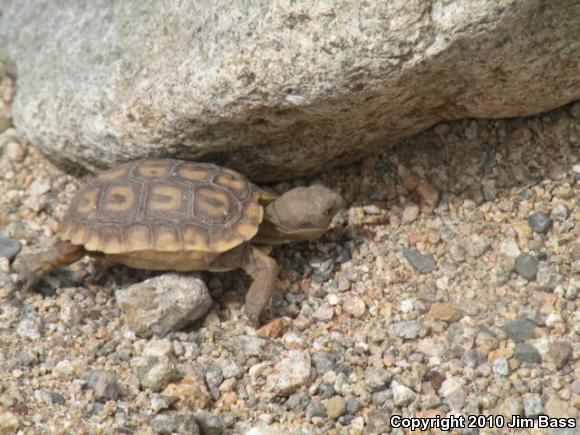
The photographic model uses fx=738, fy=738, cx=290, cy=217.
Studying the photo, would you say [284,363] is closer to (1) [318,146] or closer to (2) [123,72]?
(1) [318,146]

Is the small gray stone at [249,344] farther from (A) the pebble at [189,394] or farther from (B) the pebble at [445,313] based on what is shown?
(B) the pebble at [445,313]

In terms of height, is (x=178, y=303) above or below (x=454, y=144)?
below

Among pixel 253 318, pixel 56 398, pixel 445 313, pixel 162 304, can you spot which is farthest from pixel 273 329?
pixel 56 398

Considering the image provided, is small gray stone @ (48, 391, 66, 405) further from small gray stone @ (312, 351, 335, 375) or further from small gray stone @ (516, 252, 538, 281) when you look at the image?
small gray stone @ (516, 252, 538, 281)

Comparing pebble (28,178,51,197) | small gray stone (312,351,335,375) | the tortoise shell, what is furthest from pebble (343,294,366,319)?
pebble (28,178,51,197)

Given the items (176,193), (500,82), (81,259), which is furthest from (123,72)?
(500,82)
